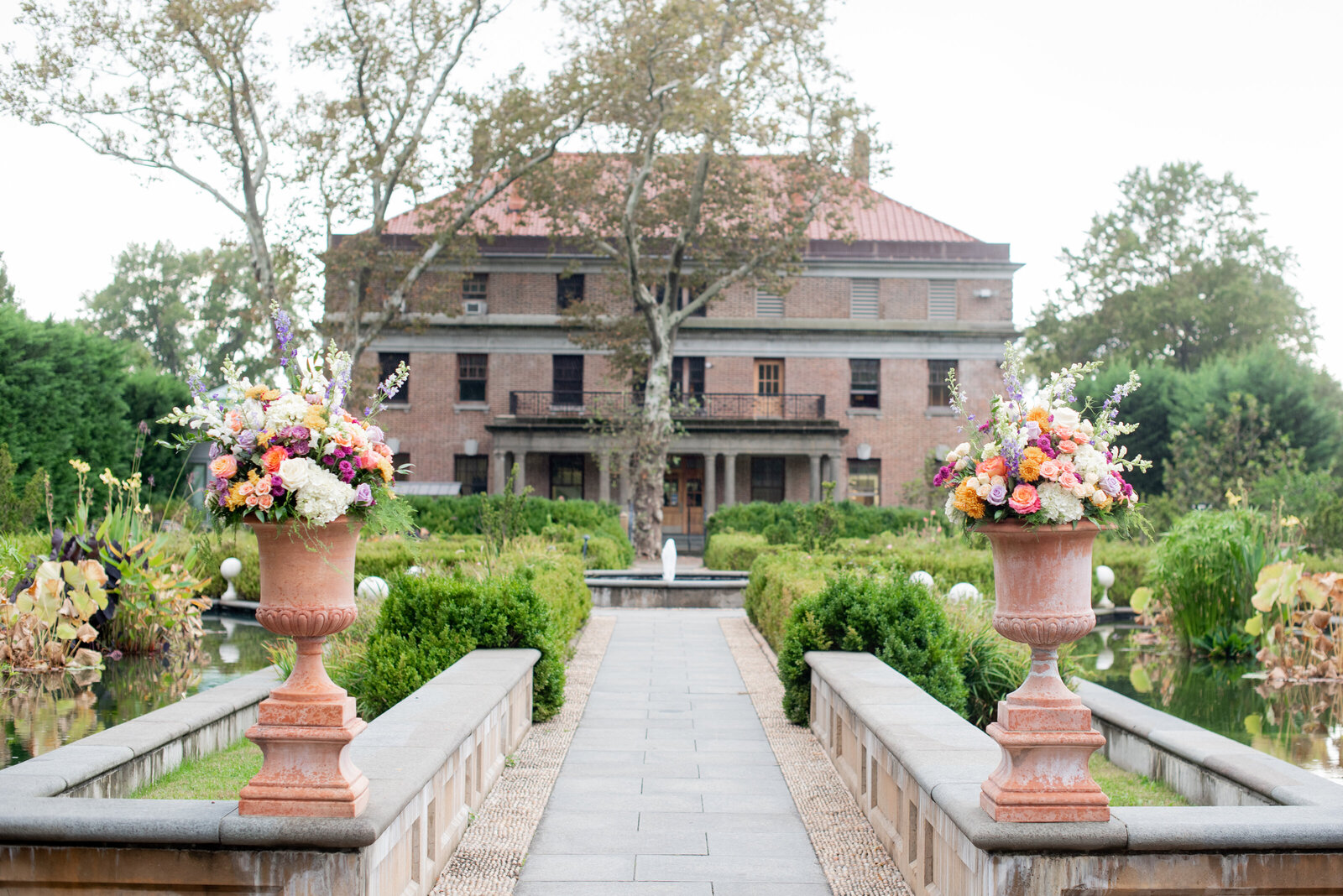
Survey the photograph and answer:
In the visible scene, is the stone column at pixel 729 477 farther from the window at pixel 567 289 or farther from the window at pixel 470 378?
the window at pixel 470 378

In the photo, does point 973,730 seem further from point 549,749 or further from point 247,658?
point 247,658

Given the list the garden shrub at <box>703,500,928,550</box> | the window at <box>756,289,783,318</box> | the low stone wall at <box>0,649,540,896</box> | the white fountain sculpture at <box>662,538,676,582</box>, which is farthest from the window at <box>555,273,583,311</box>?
the low stone wall at <box>0,649,540,896</box>

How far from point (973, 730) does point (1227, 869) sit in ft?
5.41

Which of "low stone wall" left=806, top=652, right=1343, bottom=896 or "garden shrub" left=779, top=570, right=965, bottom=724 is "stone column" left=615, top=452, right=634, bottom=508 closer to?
"garden shrub" left=779, top=570, right=965, bottom=724

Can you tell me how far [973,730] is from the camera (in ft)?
17.4

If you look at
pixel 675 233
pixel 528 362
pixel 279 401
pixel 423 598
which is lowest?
pixel 423 598

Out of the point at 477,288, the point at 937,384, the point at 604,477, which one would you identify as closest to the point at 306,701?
the point at 604,477

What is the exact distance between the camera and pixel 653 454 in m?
27.0

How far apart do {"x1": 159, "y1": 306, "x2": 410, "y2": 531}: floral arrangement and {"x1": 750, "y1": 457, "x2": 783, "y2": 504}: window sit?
32.1 meters

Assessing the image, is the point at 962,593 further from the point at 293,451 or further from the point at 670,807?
the point at 293,451

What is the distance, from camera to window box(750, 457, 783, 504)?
3603cm

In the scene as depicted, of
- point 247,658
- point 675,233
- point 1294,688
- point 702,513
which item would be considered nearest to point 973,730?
point 1294,688

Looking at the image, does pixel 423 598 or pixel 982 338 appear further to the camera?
pixel 982 338

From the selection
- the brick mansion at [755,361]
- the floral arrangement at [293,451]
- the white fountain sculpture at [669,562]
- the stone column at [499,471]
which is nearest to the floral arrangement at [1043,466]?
the floral arrangement at [293,451]
